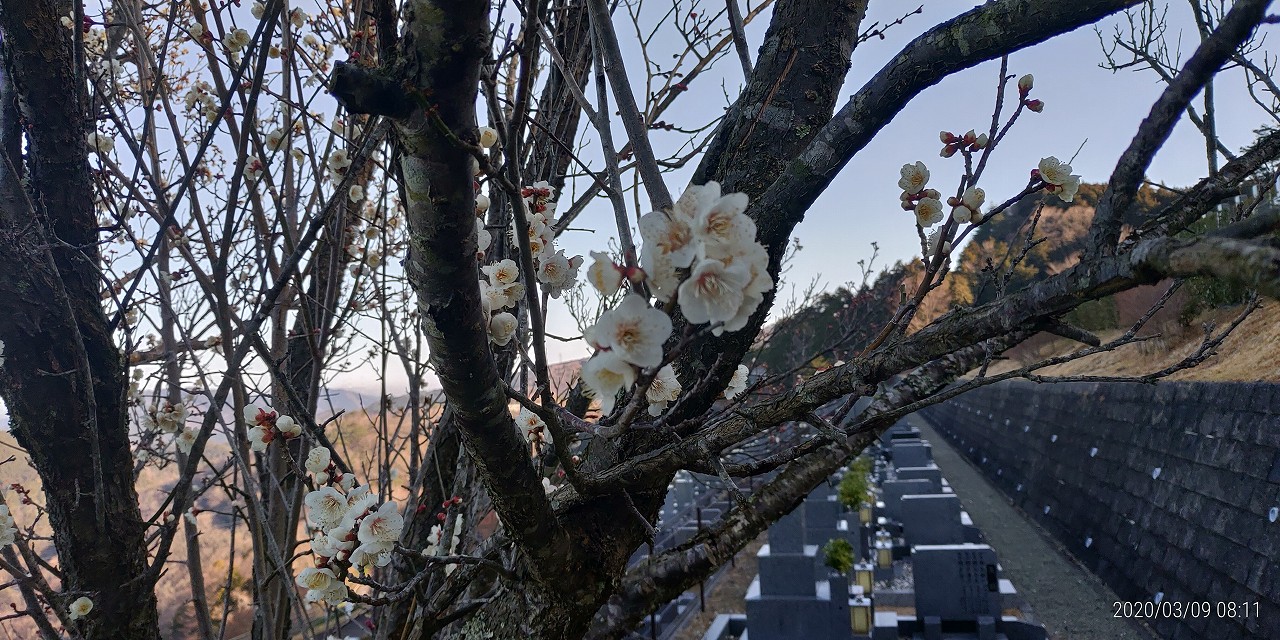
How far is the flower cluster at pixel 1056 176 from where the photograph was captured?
1.29 m

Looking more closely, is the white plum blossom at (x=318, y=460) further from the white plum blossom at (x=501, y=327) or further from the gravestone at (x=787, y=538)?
the gravestone at (x=787, y=538)

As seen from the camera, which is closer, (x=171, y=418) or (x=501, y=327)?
(x=501, y=327)

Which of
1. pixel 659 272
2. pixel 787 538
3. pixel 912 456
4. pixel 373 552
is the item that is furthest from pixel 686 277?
pixel 912 456

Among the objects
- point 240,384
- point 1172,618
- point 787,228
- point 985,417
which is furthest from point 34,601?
point 985,417

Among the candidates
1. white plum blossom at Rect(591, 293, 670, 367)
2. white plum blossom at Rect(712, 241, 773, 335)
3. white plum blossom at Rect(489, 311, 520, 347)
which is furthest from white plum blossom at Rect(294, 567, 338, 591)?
white plum blossom at Rect(712, 241, 773, 335)

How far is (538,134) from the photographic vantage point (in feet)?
7.05

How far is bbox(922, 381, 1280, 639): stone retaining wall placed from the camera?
13.8ft

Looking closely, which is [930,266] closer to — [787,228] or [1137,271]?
[787,228]

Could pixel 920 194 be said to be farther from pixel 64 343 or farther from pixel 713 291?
pixel 64 343

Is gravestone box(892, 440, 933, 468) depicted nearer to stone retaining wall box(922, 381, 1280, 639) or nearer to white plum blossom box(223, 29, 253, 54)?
stone retaining wall box(922, 381, 1280, 639)

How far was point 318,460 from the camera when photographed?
1640 millimetres

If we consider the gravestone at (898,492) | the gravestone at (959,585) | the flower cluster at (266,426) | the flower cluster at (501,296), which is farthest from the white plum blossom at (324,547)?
the gravestone at (898,492)

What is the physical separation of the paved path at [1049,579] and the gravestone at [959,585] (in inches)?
38.2

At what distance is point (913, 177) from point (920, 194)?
42 mm
